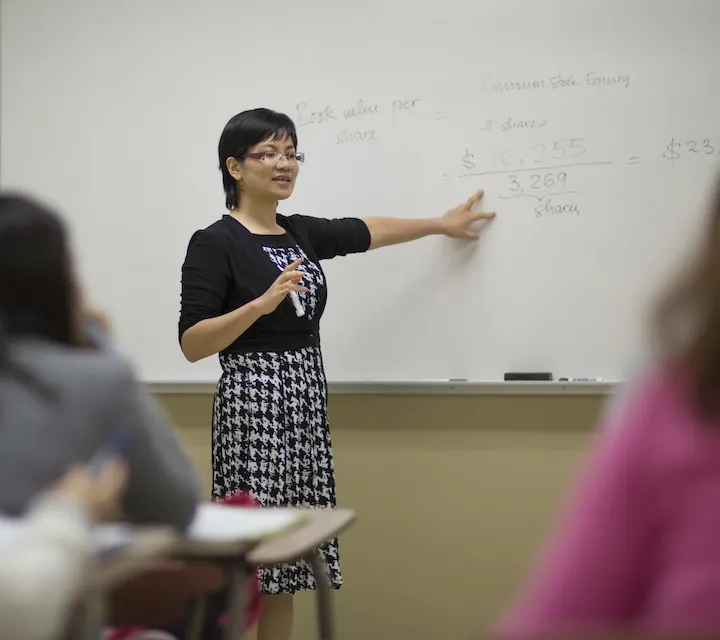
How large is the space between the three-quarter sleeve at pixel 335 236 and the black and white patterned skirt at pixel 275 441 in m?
0.36

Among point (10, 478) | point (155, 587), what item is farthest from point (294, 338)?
point (10, 478)

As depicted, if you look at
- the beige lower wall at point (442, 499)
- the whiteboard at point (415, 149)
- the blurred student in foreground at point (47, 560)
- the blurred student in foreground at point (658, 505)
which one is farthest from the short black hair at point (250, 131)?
the blurred student in foreground at point (658, 505)

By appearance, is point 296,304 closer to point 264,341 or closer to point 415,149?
point 264,341

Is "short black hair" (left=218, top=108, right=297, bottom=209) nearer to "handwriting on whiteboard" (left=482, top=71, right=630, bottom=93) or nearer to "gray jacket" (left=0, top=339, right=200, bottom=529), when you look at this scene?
"handwriting on whiteboard" (left=482, top=71, right=630, bottom=93)

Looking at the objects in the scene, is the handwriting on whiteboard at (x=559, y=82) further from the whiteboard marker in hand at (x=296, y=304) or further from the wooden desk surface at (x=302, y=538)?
the wooden desk surface at (x=302, y=538)

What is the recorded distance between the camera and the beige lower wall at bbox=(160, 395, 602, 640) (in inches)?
112

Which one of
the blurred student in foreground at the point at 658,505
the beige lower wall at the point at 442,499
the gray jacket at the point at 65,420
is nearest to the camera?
the blurred student in foreground at the point at 658,505

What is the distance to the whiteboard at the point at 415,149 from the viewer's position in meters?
2.73

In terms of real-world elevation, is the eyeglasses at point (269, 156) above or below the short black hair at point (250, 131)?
below

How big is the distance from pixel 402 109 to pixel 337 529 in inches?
66.6

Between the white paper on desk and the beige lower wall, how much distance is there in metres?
1.34

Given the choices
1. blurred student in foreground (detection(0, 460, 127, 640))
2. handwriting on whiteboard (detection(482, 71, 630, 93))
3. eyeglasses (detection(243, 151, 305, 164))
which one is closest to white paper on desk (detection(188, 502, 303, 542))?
blurred student in foreground (detection(0, 460, 127, 640))

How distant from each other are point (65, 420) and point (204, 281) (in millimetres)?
1351

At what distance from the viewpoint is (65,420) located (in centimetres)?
124
